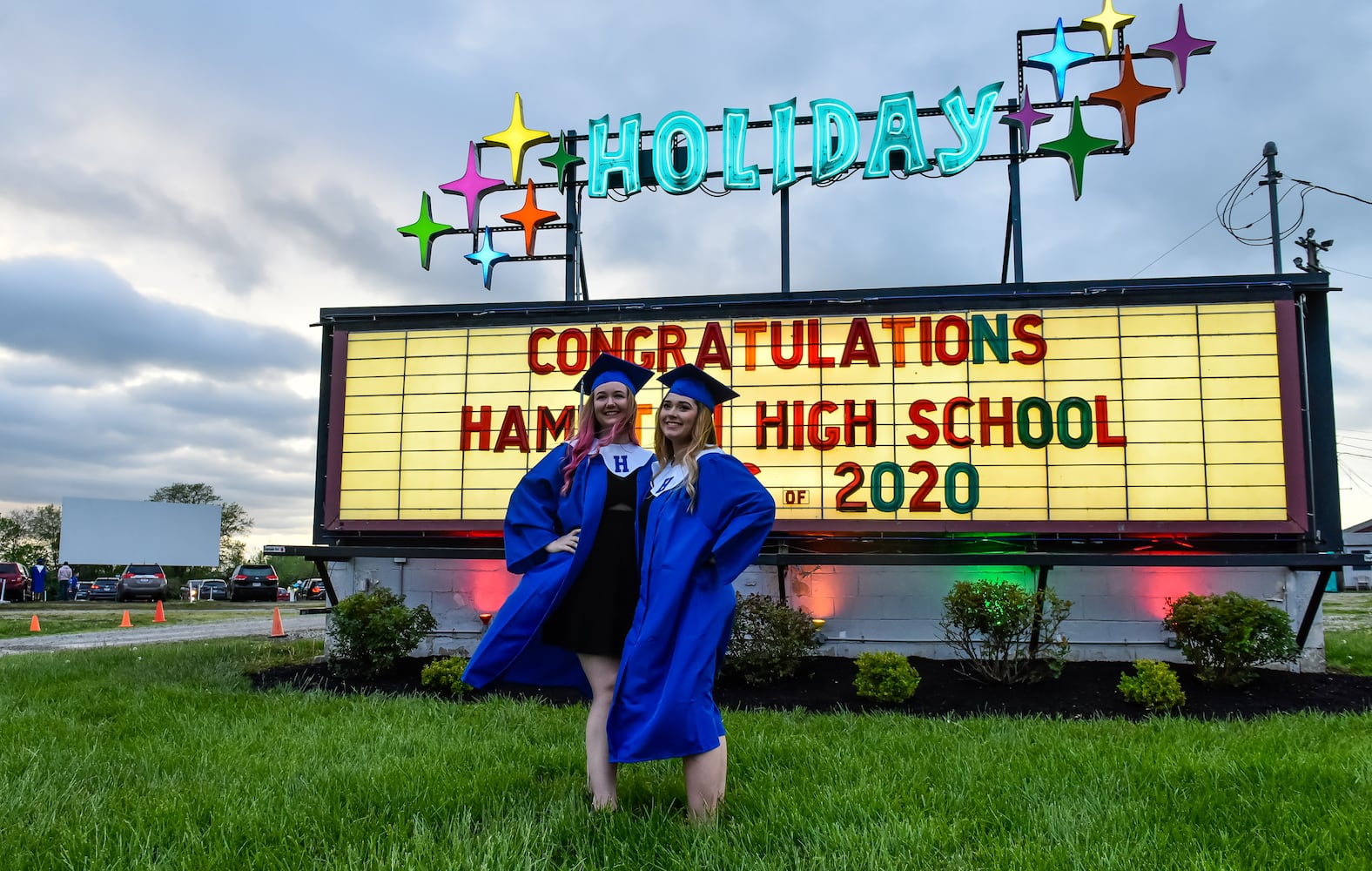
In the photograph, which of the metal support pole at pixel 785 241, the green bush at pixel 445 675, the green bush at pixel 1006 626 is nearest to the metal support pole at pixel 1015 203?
the metal support pole at pixel 785 241

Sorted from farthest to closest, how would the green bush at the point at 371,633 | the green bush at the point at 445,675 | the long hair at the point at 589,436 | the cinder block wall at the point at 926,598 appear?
1. the cinder block wall at the point at 926,598
2. the green bush at the point at 371,633
3. the green bush at the point at 445,675
4. the long hair at the point at 589,436

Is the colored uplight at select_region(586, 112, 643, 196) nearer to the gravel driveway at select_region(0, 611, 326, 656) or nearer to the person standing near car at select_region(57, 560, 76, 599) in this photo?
the gravel driveway at select_region(0, 611, 326, 656)

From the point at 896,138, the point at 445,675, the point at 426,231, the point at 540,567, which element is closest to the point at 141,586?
the point at 426,231

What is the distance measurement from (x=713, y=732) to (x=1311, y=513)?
25.1 feet

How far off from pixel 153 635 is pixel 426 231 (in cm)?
960

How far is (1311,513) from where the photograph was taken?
28.8 ft

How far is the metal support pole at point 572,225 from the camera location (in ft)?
40.3

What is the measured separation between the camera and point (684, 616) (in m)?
3.71

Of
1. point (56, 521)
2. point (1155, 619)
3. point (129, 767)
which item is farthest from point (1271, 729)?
point (56, 521)

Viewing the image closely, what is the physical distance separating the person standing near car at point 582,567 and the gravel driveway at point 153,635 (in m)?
11.4

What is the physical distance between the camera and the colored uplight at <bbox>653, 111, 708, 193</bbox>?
12.0 metres

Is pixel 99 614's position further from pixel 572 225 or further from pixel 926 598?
pixel 926 598

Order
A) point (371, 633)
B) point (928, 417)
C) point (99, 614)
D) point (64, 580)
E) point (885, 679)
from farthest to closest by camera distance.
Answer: point (64, 580)
point (99, 614)
point (928, 417)
point (371, 633)
point (885, 679)

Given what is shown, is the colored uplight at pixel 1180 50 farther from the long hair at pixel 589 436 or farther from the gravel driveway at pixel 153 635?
the gravel driveway at pixel 153 635
